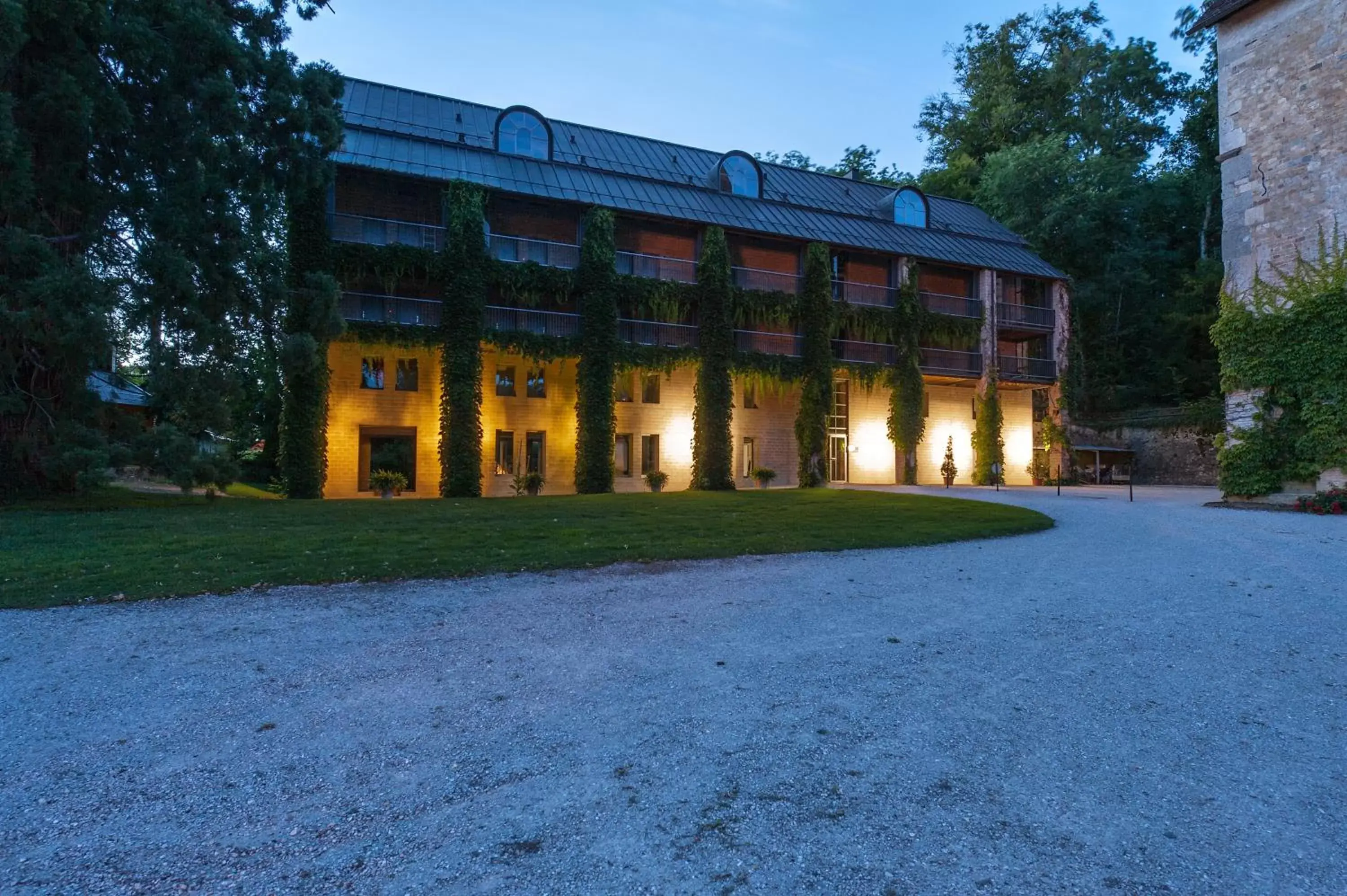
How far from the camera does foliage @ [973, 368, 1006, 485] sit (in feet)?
91.3

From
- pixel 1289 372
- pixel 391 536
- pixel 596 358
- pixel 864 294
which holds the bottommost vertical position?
pixel 391 536

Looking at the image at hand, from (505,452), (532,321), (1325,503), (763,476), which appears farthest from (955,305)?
(505,452)

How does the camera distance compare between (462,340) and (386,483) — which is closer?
(386,483)

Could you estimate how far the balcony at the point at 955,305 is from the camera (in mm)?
27984

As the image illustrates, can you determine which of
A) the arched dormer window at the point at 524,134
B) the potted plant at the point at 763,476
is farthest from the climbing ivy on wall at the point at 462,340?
the potted plant at the point at 763,476

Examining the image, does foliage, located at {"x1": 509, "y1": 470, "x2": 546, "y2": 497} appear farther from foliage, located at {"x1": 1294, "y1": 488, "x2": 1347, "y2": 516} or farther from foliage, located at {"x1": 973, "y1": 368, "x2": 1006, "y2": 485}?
foliage, located at {"x1": 1294, "y1": 488, "x2": 1347, "y2": 516}

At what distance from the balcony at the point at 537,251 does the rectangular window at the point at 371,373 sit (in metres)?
5.23

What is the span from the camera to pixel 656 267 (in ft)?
79.3

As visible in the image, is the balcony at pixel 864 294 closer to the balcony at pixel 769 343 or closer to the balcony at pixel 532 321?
the balcony at pixel 769 343

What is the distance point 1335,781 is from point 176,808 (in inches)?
187

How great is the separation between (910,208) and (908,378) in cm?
927

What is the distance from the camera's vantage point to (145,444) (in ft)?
43.5

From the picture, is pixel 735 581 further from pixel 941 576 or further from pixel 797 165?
pixel 797 165

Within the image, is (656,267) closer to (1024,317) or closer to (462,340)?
(462,340)
